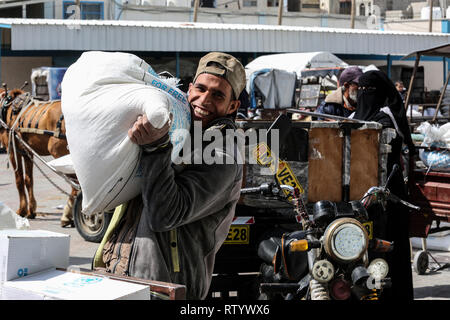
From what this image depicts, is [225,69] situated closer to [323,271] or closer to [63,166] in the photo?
[323,271]

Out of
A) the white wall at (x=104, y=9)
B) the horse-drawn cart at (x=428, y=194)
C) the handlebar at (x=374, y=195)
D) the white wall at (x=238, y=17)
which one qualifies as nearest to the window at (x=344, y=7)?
the white wall at (x=238, y=17)

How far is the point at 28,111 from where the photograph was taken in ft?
32.7

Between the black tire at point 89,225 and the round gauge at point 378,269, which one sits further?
the black tire at point 89,225

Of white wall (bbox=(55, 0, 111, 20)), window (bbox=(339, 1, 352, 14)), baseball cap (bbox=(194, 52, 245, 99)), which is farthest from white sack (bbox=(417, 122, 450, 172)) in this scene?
window (bbox=(339, 1, 352, 14))

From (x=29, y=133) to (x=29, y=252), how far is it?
811 centimetres

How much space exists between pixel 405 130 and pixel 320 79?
14799mm

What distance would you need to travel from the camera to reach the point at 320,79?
20484 mm

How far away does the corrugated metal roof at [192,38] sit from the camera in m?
24.7

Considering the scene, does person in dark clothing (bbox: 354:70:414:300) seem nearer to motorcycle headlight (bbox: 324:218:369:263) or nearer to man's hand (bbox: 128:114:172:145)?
motorcycle headlight (bbox: 324:218:369:263)

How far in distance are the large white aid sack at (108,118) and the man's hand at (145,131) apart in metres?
0.02

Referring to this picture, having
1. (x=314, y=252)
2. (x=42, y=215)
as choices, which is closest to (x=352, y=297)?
(x=314, y=252)

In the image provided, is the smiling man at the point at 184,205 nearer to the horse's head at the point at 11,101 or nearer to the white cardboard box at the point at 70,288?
the white cardboard box at the point at 70,288

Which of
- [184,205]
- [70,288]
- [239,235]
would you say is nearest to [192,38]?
[239,235]
